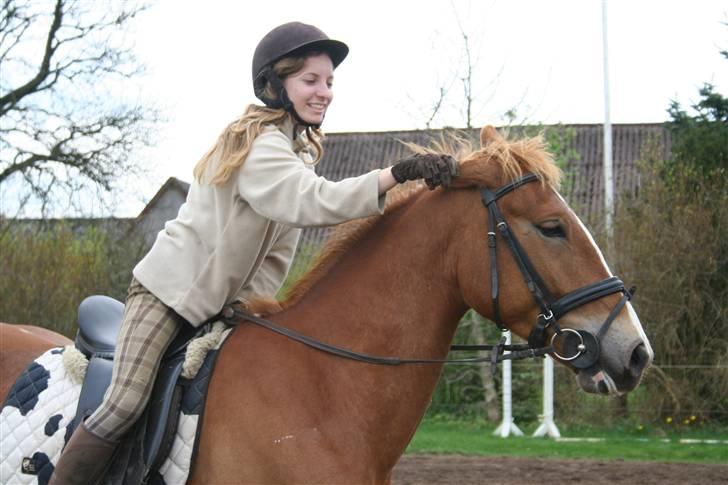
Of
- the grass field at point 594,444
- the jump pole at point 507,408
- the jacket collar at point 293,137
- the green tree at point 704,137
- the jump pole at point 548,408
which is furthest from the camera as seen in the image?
the green tree at point 704,137

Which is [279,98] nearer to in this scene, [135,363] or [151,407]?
[135,363]

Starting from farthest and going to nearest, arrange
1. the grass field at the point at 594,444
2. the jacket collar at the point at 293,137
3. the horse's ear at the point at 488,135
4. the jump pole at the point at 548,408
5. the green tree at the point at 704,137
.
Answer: the green tree at the point at 704,137, the jump pole at the point at 548,408, the grass field at the point at 594,444, the jacket collar at the point at 293,137, the horse's ear at the point at 488,135

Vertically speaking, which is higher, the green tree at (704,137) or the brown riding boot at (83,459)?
the green tree at (704,137)

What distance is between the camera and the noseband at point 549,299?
10.8 feet

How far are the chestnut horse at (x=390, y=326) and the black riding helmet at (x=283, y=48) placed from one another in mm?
629

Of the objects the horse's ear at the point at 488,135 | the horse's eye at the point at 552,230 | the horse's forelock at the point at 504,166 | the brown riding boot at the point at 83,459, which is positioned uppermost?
the horse's ear at the point at 488,135

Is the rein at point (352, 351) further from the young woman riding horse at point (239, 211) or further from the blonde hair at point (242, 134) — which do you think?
the blonde hair at point (242, 134)

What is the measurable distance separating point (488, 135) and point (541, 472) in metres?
6.55

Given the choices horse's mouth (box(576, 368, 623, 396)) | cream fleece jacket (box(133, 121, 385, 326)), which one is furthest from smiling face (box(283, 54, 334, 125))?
horse's mouth (box(576, 368, 623, 396))

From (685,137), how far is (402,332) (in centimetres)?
1298

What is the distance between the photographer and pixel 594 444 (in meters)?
12.0

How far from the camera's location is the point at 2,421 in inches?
165

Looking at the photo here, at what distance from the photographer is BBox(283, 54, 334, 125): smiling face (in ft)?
12.5

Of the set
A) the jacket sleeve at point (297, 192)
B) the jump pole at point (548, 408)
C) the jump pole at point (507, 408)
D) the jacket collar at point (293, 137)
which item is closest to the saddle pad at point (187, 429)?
the jacket sleeve at point (297, 192)
